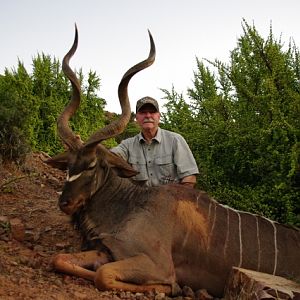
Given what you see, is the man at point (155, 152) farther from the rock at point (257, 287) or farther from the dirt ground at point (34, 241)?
the rock at point (257, 287)

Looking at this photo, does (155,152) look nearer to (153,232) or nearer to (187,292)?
(153,232)

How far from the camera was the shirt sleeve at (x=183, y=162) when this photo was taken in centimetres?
464

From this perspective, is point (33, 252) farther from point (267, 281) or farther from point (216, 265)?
point (267, 281)

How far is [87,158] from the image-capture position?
3869mm

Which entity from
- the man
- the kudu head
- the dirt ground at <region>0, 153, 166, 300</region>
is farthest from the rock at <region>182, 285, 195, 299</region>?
the man

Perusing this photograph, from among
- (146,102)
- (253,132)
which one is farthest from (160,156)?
(253,132)

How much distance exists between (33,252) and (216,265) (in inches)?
54.5

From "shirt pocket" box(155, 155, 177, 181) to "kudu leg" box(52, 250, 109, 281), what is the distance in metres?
1.36

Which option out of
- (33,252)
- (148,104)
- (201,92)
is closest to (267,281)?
(33,252)

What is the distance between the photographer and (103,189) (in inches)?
159

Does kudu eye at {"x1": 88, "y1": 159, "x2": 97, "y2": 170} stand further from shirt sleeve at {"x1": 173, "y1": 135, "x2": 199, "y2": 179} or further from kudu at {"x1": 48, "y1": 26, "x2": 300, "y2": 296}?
shirt sleeve at {"x1": 173, "y1": 135, "x2": 199, "y2": 179}

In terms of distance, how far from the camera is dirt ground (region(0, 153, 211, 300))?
3.08 meters

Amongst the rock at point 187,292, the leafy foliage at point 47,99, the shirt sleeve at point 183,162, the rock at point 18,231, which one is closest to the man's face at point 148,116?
the shirt sleeve at point 183,162

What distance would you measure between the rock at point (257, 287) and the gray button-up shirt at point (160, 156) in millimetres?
1364
